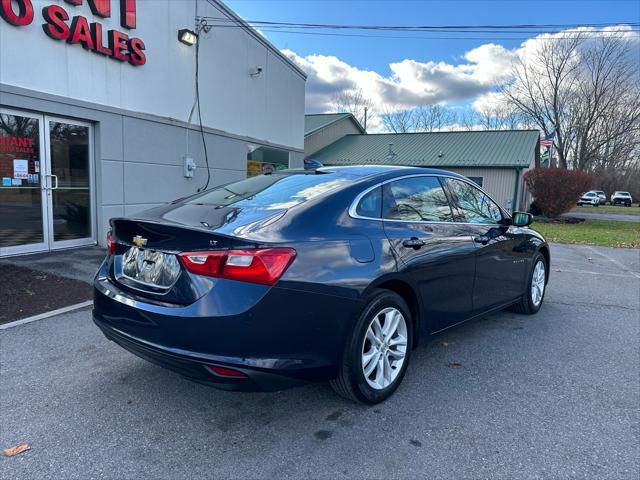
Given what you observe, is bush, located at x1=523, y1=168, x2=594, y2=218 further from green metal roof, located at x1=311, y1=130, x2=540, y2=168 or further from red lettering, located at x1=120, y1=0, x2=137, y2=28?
red lettering, located at x1=120, y1=0, x2=137, y2=28

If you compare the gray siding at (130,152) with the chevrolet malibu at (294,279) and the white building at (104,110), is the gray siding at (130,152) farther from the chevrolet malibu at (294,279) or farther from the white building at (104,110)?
the chevrolet malibu at (294,279)

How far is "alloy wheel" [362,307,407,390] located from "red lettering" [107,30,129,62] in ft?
24.3

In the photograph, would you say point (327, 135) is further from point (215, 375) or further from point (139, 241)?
point (215, 375)

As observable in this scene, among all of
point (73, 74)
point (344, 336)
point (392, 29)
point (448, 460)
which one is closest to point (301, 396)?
point (344, 336)

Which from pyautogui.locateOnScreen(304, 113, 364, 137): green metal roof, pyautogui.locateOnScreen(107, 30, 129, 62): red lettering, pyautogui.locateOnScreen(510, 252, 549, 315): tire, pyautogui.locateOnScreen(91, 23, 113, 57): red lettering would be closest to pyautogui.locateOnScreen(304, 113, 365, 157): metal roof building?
pyautogui.locateOnScreen(304, 113, 364, 137): green metal roof

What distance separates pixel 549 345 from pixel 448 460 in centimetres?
235

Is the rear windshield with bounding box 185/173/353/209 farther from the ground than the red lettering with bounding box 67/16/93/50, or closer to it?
closer to it

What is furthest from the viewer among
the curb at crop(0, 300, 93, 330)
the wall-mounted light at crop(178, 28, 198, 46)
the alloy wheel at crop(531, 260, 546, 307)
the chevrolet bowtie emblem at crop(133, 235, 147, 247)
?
the wall-mounted light at crop(178, 28, 198, 46)

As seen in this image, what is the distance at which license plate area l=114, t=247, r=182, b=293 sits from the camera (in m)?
2.63

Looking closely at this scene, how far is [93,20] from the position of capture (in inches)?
304

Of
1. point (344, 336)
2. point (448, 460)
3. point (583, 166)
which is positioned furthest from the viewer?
point (583, 166)

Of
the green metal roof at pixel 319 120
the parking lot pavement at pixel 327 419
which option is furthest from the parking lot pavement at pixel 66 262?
the green metal roof at pixel 319 120

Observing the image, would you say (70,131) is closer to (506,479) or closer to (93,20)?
(93,20)

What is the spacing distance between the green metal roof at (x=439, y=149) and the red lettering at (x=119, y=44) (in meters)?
19.1
